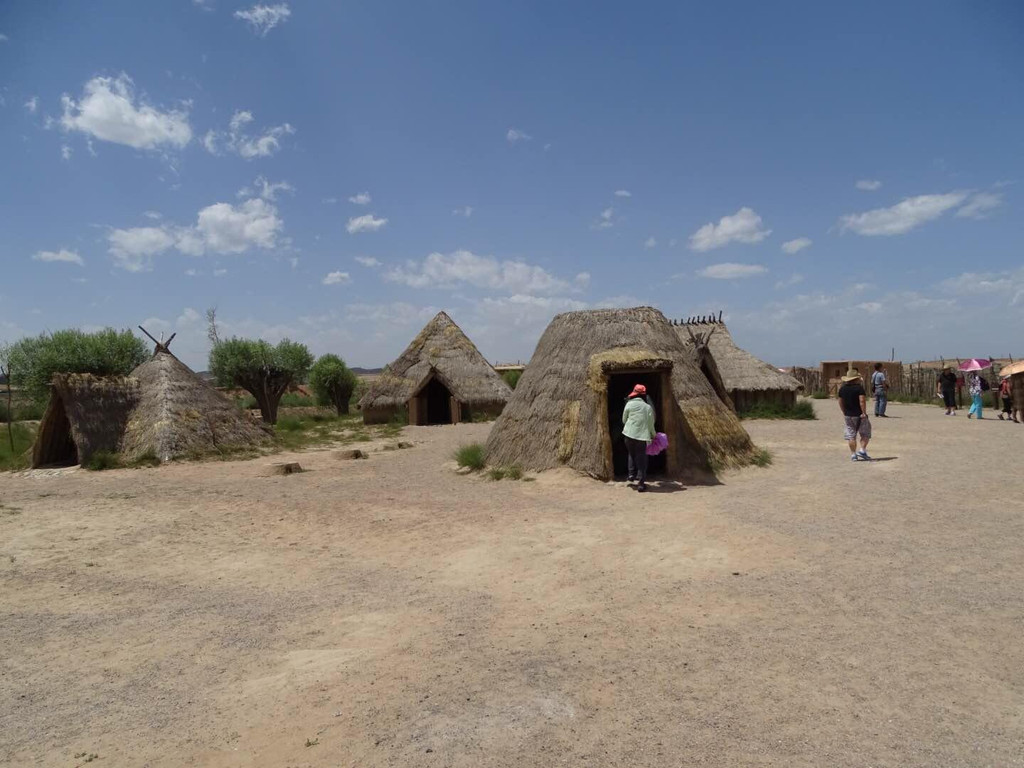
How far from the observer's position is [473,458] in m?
11.1

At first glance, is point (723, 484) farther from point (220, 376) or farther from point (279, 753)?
point (220, 376)

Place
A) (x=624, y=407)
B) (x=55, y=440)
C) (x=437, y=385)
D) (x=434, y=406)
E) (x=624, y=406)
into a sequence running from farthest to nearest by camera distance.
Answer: (x=434, y=406) < (x=437, y=385) < (x=55, y=440) < (x=624, y=406) < (x=624, y=407)

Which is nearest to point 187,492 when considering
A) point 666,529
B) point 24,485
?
point 24,485

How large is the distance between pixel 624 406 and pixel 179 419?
10.2m

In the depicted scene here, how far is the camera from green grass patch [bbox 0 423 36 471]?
14.1 m

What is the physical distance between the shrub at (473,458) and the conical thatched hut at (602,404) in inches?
7.5

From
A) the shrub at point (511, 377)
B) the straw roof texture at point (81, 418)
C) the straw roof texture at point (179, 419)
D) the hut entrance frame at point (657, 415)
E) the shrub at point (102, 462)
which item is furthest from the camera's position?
the shrub at point (511, 377)

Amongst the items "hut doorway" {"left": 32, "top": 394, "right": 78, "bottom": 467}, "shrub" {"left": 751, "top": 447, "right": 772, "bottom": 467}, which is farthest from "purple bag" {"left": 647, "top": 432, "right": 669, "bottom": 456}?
"hut doorway" {"left": 32, "top": 394, "right": 78, "bottom": 467}

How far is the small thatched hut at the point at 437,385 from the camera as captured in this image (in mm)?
22984

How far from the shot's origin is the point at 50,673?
12.9ft

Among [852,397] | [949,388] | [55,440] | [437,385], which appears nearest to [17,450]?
[55,440]

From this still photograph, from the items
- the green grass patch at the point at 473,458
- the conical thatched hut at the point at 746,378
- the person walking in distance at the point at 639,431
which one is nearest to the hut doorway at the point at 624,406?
the person walking in distance at the point at 639,431

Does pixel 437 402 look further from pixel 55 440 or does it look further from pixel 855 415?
pixel 855 415

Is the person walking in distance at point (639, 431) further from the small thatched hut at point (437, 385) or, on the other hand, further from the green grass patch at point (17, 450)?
the small thatched hut at point (437, 385)
